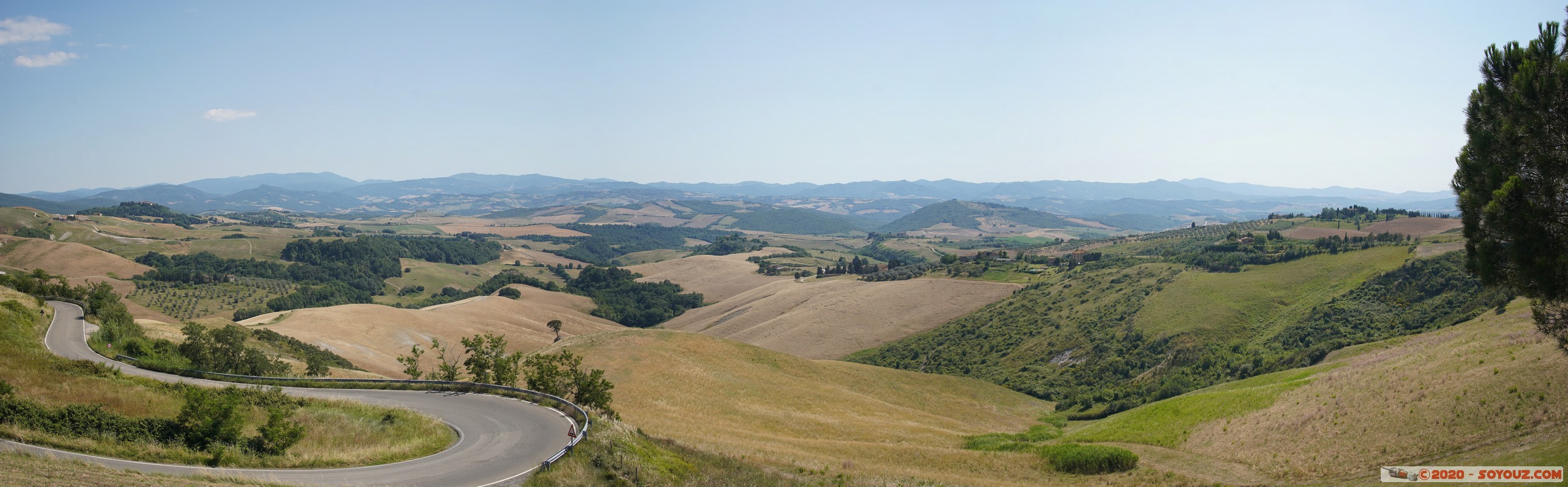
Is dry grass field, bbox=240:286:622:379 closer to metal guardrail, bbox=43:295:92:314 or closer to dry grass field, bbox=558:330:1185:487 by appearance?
dry grass field, bbox=558:330:1185:487

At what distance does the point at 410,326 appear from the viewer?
110 m

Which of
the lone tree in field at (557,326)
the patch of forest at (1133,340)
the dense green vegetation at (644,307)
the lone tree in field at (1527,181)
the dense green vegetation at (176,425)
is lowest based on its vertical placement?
the dense green vegetation at (644,307)

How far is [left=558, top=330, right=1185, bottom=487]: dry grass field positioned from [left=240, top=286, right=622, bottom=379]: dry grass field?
17.4 m

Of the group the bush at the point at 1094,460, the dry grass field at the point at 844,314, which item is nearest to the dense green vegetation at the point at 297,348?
the dry grass field at the point at 844,314

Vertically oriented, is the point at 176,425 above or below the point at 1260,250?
above

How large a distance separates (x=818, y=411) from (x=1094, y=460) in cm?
2203

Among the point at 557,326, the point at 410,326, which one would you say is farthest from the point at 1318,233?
the point at 410,326

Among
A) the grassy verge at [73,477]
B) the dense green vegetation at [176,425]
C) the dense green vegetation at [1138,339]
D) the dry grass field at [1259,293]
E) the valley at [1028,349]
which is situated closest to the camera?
the grassy verge at [73,477]

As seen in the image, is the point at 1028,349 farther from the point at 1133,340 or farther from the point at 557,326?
the point at 557,326

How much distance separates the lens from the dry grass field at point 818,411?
3066 centimetres

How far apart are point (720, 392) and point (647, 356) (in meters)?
9.17

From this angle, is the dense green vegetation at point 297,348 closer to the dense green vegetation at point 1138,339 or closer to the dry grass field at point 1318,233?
the dense green vegetation at point 1138,339

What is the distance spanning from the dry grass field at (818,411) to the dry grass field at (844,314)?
43312mm

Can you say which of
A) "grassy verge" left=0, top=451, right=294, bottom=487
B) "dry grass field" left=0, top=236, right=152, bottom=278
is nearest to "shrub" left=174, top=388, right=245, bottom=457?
"grassy verge" left=0, top=451, right=294, bottom=487
